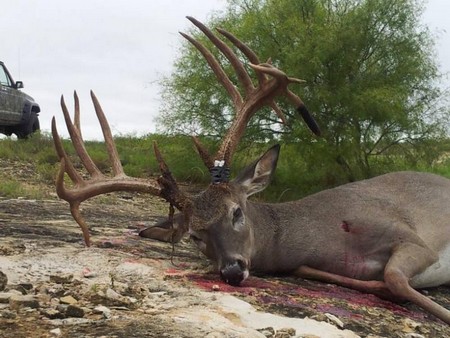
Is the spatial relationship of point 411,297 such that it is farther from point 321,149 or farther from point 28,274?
point 321,149

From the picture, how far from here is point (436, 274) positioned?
22.4ft

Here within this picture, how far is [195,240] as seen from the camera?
6.29 metres

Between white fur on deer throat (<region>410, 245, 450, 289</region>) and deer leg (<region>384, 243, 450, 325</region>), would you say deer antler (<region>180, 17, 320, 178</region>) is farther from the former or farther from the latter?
white fur on deer throat (<region>410, 245, 450, 289</region>)

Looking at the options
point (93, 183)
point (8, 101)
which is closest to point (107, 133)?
point (93, 183)

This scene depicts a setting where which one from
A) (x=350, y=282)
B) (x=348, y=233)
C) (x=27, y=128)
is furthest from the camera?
(x=27, y=128)

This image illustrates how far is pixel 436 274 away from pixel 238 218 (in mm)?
1952

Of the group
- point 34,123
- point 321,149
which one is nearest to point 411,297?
point 321,149

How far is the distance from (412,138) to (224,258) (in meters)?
A: 13.8

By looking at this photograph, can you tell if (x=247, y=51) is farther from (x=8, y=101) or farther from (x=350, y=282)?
(x=8, y=101)

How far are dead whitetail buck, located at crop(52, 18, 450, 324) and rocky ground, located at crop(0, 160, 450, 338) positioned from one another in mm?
181

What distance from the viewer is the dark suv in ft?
64.2

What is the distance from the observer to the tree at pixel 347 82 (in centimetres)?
1778

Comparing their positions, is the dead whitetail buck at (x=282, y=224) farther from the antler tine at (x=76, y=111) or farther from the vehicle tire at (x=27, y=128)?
the vehicle tire at (x=27, y=128)

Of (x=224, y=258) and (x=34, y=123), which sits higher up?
(x=34, y=123)
